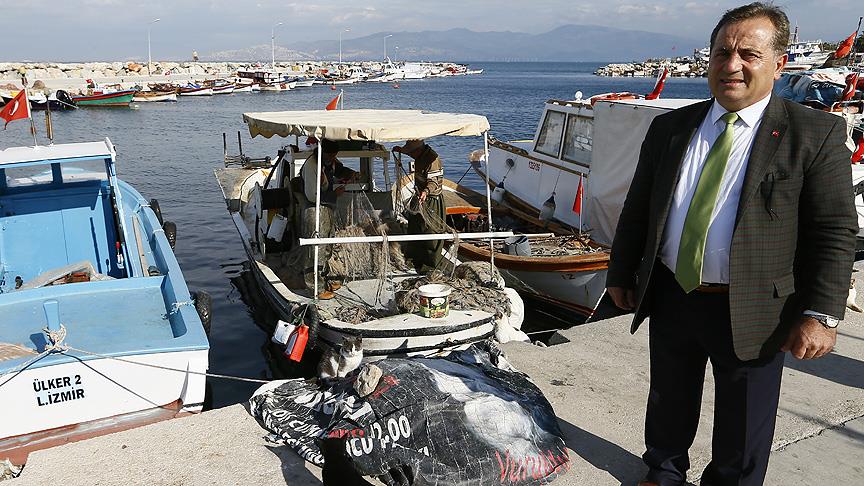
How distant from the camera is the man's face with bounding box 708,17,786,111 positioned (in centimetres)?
266

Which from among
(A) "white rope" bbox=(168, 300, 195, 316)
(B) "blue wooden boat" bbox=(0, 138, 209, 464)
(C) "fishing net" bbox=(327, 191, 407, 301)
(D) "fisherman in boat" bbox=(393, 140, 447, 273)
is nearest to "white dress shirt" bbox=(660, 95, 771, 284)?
(B) "blue wooden boat" bbox=(0, 138, 209, 464)

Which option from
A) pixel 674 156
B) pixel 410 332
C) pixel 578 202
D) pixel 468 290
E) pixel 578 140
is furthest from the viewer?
pixel 578 140

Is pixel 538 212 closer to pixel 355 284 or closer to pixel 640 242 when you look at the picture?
pixel 355 284

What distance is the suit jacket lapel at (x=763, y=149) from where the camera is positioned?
8.92ft

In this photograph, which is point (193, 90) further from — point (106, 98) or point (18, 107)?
point (18, 107)

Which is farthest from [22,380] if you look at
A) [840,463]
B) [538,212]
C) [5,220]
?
[538,212]

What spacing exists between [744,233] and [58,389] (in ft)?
16.0

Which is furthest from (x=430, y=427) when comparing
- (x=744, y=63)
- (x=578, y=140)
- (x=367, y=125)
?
(x=578, y=140)

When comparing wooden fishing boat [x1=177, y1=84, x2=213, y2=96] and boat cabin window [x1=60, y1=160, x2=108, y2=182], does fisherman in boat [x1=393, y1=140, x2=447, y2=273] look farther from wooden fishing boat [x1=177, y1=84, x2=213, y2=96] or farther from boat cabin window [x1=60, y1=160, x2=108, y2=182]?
wooden fishing boat [x1=177, y1=84, x2=213, y2=96]

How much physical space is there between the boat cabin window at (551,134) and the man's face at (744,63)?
9046mm

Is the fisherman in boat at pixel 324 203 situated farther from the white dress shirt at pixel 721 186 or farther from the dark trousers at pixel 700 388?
the white dress shirt at pixel 721 186

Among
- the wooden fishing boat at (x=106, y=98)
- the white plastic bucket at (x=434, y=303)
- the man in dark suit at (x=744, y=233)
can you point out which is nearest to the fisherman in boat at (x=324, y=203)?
the white plastic bucket at (x=434, y=303)

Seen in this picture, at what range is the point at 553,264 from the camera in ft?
29.3

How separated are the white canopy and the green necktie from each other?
3.95m
